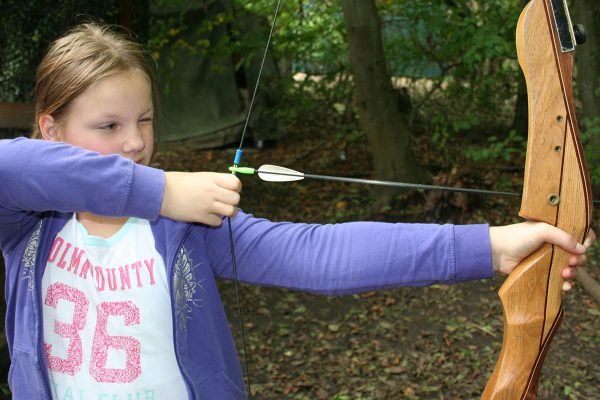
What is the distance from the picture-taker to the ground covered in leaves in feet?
9.89

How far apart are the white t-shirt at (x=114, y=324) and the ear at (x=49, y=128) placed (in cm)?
22

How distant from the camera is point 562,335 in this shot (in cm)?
336

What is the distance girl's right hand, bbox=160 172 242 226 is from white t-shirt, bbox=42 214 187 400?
194 millimetres

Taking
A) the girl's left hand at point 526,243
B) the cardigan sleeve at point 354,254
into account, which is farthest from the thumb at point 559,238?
the cardigan sleeve at point 354,254

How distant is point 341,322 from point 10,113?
190 centimetres

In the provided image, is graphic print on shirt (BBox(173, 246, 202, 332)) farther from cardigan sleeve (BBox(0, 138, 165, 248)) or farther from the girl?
cardigan sleeve (BBox(0, 138, 165, 248))

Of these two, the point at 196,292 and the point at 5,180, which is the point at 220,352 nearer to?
the point at 196,292

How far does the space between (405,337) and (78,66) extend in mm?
2469

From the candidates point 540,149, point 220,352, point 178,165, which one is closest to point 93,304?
point 220,352

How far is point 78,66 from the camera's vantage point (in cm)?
132

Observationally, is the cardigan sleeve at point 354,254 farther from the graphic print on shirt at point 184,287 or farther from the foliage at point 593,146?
the foliage at point 593,146

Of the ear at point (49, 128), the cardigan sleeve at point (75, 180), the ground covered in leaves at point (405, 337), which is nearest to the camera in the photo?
the cardigan sleeve at point (75, 180)

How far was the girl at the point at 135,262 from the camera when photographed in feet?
3.95

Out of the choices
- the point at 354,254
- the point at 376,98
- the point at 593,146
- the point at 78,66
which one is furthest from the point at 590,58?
the point at 78,66
